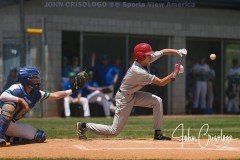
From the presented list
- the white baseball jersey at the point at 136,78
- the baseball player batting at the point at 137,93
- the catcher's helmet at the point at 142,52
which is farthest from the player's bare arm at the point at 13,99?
Answer: the catcher's helmet at the point at 142,52

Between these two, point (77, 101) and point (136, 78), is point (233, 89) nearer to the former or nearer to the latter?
point (77, 101)

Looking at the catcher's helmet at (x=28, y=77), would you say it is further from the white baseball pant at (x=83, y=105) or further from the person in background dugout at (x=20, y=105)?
the white baseball pant at (x=83, y=105)

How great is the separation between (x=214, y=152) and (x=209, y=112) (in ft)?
45.0

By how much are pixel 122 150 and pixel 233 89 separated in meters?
14.6

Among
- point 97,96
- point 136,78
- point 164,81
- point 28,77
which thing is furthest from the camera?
point 97,96

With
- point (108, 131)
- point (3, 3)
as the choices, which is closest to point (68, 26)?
point (3, 3)

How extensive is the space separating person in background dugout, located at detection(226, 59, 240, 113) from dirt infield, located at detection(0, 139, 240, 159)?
12.9 meters

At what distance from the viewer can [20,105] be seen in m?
9.14

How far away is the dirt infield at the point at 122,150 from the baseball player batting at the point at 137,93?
0.78ft

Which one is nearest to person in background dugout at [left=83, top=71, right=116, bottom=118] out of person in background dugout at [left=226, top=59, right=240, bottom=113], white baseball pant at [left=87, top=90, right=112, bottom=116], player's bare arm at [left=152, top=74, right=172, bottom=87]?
white baseball pant at [left=87, top=90, right=112, bottom=116]

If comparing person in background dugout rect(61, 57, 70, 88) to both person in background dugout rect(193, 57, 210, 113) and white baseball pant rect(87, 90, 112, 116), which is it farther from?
person in background dugout rect(193, 57, 210, 113)

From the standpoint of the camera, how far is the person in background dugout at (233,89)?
22359 mm

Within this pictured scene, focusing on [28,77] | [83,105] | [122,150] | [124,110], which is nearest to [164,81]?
[124,110]

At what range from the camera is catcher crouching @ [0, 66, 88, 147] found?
9.04 m
